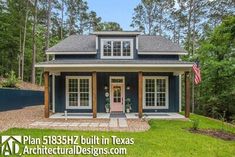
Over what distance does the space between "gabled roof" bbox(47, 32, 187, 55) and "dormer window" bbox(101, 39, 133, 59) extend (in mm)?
672

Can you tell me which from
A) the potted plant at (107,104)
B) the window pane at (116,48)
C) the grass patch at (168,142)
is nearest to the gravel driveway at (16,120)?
the grass patch at (168,142)

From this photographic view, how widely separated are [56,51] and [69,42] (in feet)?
8.09

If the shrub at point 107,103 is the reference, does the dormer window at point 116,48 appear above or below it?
above

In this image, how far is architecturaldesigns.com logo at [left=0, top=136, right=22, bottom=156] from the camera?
286 inches

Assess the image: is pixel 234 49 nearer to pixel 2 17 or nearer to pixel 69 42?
pixel 69 42

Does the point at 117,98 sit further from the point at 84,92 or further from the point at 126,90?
the point at 84,92

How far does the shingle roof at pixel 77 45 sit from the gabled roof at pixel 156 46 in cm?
354

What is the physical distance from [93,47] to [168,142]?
36.7 feet

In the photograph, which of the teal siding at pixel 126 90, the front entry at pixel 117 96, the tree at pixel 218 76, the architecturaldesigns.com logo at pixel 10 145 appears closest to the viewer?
the architecturaldesigns.com logo at pixel 10 145

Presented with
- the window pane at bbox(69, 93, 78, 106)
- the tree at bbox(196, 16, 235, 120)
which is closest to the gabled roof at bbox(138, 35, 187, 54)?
the tree at bbox(196, 16, 235, 120)

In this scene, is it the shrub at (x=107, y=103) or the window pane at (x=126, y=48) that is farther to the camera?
the window pane at (x=126, y=48)

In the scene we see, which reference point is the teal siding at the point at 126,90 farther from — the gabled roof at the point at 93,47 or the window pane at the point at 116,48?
the gabled roof at the point at 93,47

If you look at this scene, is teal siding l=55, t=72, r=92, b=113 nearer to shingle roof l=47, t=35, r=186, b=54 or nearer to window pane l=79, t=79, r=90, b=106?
window pane l=79, t=79, r=90, b=106

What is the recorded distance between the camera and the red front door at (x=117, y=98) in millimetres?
17641
